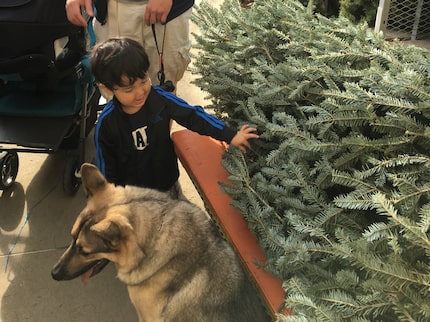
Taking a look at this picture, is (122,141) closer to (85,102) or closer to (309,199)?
(85,102)

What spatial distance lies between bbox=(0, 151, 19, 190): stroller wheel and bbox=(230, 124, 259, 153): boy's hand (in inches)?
67.5

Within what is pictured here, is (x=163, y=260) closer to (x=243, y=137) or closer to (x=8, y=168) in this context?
(x=243, y=137)

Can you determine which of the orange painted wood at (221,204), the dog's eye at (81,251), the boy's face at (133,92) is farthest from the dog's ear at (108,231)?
the boy's face at (133,92)

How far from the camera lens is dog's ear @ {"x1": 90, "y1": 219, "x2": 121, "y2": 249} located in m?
1.59

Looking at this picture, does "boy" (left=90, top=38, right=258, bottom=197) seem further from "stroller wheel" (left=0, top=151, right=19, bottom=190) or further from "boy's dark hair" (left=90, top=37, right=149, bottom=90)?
"stroller wheel" (left=0, top=151, right=19, bottom=190)

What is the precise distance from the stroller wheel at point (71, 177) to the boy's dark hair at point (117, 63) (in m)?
1.11

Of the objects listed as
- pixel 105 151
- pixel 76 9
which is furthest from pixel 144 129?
pixel 76 9

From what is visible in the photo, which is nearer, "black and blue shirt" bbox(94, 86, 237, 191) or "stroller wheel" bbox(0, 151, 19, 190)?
"black and blue shirt" bbox(94, 86, 237, 191)

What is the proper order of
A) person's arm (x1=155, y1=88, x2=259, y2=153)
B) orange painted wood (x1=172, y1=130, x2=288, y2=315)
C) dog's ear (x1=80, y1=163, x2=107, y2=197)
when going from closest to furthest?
orange painted wood (x1=172, y1=130, x2=288, y2=315) → dog's ear (x1=80, y1=163, x2=107, y2=197) → person's arm (x1=155, y1=88, x2=259, y2=153)

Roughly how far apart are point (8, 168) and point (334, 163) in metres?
2.39

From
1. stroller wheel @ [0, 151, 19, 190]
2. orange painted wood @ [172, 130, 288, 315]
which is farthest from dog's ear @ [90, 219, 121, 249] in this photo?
stroller wheel @ [0, 151, 19, 190]

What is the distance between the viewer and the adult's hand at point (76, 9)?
8.00 feet

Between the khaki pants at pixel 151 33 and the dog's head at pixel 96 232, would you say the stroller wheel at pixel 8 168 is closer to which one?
the khaki pants at pixel 151 33

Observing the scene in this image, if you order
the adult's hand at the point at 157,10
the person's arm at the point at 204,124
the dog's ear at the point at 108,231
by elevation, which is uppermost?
the adult's hand at the point at 157,10
